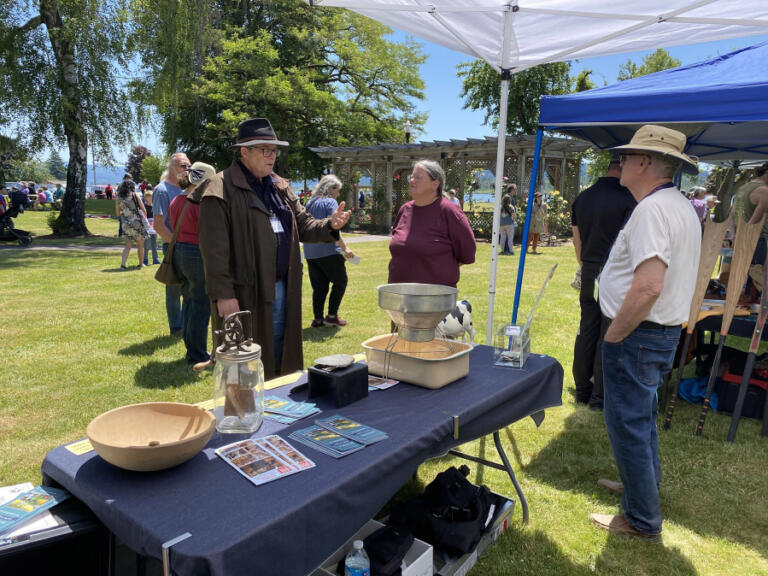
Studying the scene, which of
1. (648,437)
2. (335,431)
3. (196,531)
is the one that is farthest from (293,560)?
(648,437)

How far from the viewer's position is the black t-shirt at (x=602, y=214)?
369 centimetres

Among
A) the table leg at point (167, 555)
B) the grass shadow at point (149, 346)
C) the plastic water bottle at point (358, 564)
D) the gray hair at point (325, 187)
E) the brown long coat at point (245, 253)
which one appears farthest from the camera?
the gray hair at point (325, 187)

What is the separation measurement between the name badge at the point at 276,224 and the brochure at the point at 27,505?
1.66 metres

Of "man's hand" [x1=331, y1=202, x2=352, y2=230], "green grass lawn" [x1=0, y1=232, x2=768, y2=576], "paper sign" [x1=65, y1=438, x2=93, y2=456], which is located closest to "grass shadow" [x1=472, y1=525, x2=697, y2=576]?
"green grass lawn" [x1=0, y1=232, x2=768, y2=576]

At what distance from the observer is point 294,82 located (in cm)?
2247

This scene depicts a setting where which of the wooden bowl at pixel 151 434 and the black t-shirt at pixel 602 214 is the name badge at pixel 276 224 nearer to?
the wooden bowl at pixel 151 434

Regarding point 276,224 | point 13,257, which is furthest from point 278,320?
point 13,257

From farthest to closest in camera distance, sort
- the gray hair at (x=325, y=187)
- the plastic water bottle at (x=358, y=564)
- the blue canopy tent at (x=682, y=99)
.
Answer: the gray hair at (x=325, y=187)
the blue canopy tent at (x=682, y=99)
the plastic water bottle at (x=358, y=564)

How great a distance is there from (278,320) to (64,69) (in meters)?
14.3

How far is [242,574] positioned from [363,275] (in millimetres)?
8533

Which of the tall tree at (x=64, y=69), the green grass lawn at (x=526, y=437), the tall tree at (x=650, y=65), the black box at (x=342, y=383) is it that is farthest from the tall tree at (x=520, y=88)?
Answer: the black box at (x=342, y=383)

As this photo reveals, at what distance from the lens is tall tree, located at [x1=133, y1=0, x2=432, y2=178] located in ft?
73.0

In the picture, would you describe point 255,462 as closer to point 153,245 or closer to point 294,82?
point 153,245

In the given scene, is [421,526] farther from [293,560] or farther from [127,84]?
[127,84]
